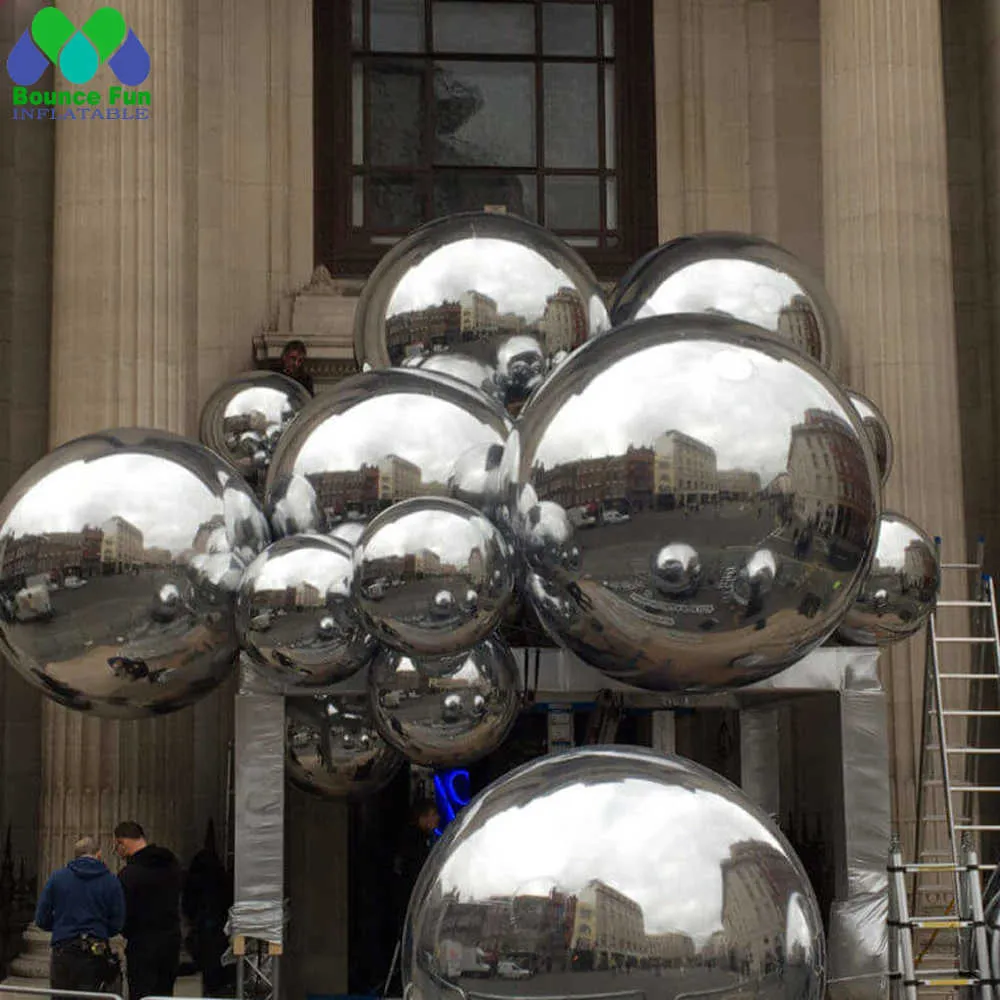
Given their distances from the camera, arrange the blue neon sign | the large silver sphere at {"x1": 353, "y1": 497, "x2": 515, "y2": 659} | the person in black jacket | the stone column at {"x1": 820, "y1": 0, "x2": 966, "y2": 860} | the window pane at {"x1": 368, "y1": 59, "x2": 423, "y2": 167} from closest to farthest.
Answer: the large silver sphere at {"x1": 353, "y1": 497, "x2": 515, "y2": 659}, the person in black jacket, the blue neon sign, the stone column at {"x1": 820, "y1": 0, "x2": 966, "y2": 860}, the window pane at {"x1": 368, "y1": 59, "x2": 423, "y2": 167}

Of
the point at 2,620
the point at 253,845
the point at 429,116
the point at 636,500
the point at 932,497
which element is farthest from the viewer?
the point at 429,116

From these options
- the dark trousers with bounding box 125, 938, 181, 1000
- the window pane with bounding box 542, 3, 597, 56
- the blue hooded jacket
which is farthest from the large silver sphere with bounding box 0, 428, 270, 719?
the window pane with bounding box 542, 3, 597, 56

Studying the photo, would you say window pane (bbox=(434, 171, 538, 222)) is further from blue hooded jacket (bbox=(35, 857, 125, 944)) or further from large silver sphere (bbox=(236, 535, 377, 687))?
large silver sphere (bbox=(236, 535, 377, 687))

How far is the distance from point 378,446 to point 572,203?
9648 mm

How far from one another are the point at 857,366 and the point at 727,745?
3.19 meters

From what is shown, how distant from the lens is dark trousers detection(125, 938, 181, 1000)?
37.2 ft

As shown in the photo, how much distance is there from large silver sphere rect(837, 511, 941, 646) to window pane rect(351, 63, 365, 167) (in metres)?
8.47

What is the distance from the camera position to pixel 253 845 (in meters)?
10.0

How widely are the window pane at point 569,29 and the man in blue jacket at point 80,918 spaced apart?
9.51m

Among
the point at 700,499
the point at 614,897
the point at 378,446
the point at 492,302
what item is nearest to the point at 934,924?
the point at 492,302

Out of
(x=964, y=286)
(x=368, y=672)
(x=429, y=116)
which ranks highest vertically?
(x=429, y=116)

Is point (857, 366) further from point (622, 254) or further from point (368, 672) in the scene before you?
point (368, 672)

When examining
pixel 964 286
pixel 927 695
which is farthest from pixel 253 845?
pixel 964 286

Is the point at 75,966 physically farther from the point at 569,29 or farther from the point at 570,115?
the point at 569,29
